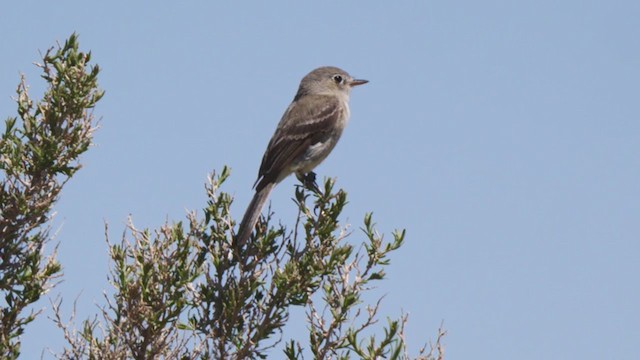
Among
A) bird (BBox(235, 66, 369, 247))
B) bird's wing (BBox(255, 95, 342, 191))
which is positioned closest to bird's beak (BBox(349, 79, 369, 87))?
bird (BBox(235, 66, 369, 247))

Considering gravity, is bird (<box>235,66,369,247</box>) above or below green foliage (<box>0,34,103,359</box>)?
above

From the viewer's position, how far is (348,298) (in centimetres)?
700

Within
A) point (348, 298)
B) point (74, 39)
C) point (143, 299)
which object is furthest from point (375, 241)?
point (74, 39)

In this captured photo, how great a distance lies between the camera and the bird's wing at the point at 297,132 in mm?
10352

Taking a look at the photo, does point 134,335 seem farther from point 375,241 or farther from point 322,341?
point 375,241

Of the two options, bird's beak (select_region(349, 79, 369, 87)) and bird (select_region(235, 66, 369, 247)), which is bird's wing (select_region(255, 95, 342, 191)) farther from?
bird's beak (select_region(349, 79, 369, 87))

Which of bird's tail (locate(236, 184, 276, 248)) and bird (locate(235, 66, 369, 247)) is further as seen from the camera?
bird (locate(235, 66, 369, 247))

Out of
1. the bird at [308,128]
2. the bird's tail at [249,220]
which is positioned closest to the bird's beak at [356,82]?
the bird at [308,128]

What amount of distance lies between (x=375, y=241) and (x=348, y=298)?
684mm

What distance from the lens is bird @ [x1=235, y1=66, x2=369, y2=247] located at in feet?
34.0

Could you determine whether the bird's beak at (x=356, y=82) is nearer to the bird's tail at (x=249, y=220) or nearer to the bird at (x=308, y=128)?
the bird at (x=308, y=128)

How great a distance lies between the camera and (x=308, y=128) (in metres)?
11.2

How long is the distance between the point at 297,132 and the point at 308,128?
200 mm

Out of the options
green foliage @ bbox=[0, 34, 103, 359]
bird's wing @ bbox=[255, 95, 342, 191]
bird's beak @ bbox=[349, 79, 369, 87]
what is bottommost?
green foliage @ bbox=[0, 34, 103, 359]
